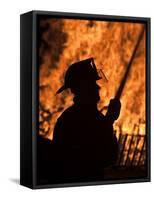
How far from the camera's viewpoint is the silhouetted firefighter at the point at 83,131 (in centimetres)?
897

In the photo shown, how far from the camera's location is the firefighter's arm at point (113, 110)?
364 inches

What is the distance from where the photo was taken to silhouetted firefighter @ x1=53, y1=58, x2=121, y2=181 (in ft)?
29.4

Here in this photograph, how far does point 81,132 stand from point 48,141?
41cm

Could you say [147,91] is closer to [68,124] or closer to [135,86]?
[135,86]

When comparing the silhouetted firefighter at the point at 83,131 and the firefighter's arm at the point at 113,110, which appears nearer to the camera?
the silhouetted firefighter at the point at 83,131

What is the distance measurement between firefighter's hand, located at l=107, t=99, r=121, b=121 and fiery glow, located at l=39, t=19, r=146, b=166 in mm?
58

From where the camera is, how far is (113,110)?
928cm

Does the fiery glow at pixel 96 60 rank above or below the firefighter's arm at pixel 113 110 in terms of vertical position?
above

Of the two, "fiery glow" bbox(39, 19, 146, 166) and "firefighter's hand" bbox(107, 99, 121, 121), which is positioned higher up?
"fiery glow" bbox(39, 19, 146, 166)

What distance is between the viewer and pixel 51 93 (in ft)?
29.1

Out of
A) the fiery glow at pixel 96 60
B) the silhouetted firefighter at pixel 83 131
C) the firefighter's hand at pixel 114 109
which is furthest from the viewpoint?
the firefighter's hand at pixel 114 109

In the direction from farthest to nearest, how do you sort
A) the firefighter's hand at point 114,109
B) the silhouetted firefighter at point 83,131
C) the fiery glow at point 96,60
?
the firefighter's hand at point 114,109 < the silhouetted firefighter at point 83,131 < the fiery glow at point 96,60

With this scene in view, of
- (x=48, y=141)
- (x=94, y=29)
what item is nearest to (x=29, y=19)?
(x=94, y=29)

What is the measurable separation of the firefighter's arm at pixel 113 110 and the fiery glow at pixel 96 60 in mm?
58
